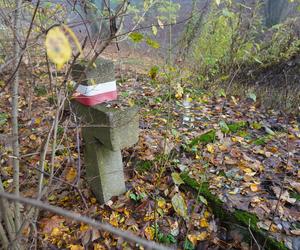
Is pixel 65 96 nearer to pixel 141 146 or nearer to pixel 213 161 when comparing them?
pixel 141 146

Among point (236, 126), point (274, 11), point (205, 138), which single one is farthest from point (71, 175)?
point (274, 11)

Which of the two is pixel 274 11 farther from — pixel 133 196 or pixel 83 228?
pixel 83 228

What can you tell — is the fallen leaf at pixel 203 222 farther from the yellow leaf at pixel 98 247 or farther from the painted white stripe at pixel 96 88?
the painted white stripe at pixel 96 88

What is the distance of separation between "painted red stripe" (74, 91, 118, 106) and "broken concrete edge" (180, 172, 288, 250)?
0.98 metres

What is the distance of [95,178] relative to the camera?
220 cm

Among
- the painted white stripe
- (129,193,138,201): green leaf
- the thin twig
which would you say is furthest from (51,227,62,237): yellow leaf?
the thin twig

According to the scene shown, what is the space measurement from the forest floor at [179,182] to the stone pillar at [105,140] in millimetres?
122

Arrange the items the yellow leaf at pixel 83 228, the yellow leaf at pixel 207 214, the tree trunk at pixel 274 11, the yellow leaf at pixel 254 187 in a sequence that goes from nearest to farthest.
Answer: the yellow leaf at pixel 83 228 < the yellow leaf at pixel 207 214 < the yellow leaf at pixel 254 187 < the tree trunk at pixel 274 11

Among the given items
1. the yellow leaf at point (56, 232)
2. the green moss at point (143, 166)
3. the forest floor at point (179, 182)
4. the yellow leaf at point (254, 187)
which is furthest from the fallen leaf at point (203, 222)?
the yellow leaf at point (56, 232)

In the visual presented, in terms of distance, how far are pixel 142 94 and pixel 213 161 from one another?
1823 mm

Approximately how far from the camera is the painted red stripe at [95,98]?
1.98 metres

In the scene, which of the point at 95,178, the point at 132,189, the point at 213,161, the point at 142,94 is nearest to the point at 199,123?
the point at 213,161

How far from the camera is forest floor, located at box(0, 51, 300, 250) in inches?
78.0

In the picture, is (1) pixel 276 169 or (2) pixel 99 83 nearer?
(2) pixel 99 83
